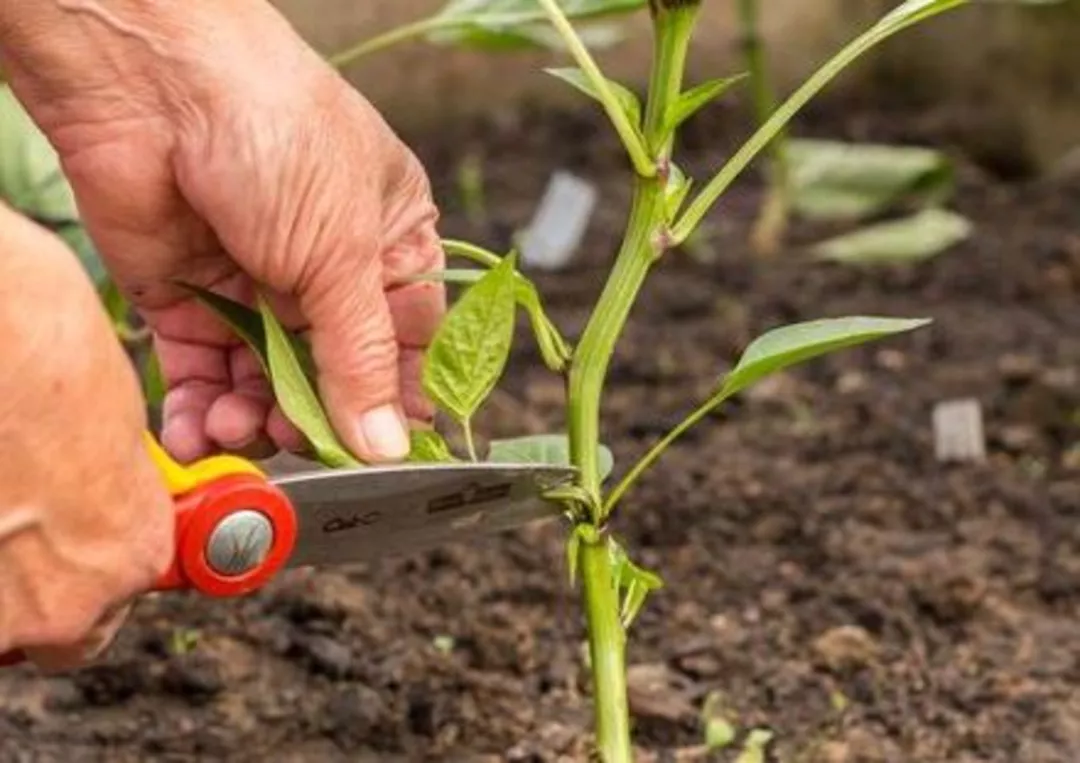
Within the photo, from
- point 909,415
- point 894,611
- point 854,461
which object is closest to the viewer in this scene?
point 894,611

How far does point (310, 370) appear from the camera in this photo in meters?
1.28

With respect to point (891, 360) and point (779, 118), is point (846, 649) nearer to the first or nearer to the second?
point (779, 118)

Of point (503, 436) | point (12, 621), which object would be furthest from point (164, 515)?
point (503, 436)

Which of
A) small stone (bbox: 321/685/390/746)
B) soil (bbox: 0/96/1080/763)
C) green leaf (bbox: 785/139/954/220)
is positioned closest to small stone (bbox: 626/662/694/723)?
soil (bbox: 0/96/1080/763)

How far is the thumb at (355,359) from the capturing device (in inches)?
49.2

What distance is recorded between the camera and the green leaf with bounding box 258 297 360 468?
121cm

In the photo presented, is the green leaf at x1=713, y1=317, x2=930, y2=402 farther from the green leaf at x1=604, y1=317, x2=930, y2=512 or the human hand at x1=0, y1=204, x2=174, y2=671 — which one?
the human hand at x1=0, y1=204, x2=174, y2=671

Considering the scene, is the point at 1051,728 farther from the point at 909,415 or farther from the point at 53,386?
the point at 53,386

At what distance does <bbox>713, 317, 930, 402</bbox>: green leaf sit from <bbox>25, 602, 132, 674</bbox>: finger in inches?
12.4

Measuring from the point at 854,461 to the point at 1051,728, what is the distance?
51 cm

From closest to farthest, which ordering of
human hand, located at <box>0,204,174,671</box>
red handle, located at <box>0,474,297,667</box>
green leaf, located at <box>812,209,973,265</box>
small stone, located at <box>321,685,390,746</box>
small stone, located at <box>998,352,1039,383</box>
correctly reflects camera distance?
human hand, located at <box>0,204,174,671</box> < red handle, located at <box>0,474,297,667</box> < small stone, located at <box>321,685,390,746</box> < small stone, located at <box>998,352,1039,383</box> < green leaf, located at <box>812,209,973,265</box>

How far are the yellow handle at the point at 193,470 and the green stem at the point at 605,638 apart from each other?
173mm

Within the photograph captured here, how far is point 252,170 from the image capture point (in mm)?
1241

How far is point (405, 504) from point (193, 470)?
129 millimetres
